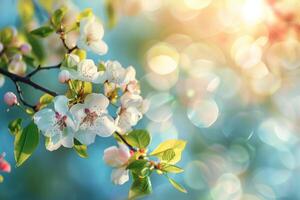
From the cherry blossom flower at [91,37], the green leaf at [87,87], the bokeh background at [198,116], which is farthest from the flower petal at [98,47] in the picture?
the bokeh background at [198,116]

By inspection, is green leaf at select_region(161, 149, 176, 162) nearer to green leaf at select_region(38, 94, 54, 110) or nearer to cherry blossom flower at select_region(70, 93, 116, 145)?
cherry blossom flower at select_region(70, 93, 116, 145)

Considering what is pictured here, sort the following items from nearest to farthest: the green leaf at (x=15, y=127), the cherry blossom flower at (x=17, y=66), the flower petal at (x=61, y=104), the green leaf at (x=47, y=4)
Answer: the flower petal at (x=61, y=104)
the green leaf at (x=15, y=127)
the cherry blossom flower at (x=17, y=66)
the green leaf at (x=47, y=4)

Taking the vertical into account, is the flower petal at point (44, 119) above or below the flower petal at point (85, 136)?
above

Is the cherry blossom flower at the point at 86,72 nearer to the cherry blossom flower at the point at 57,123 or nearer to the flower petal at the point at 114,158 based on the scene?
the cherry blossom flower at the point at 57,123

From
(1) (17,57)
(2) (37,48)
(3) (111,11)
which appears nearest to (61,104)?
(1) (17,57)

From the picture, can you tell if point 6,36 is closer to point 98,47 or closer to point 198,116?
point 98,47

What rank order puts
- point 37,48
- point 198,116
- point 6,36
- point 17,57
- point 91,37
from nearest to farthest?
1. point 91,37
2. point 17,57
3. point 6,36
4. point 37,48
5. point 198,116

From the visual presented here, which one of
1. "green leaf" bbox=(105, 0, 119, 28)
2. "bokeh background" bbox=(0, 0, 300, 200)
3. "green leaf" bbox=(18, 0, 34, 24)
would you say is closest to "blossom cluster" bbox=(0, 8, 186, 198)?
"green leaf" bbox=(105, 0, 119, 28)
